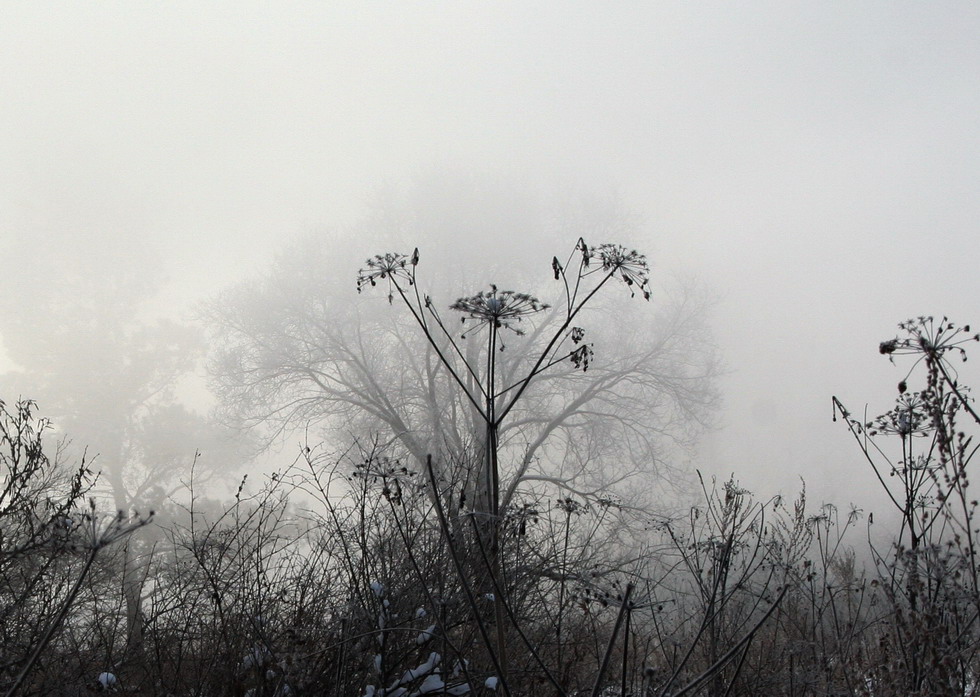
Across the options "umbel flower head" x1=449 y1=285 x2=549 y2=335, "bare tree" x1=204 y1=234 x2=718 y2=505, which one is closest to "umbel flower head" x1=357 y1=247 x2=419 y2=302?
"umbel flower head" x1=449 y1=285 x2=549 y2=335

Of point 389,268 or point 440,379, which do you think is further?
point 440,379

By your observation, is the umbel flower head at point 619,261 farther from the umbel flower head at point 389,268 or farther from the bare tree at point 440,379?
the bare tree at point 440,379

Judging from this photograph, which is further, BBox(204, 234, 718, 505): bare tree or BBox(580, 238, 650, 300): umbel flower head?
BBox(204, 234, 718, 505): bare tree

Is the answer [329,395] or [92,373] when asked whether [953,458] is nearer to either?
[329,395]

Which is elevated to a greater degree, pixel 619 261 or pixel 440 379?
pixel 440 379

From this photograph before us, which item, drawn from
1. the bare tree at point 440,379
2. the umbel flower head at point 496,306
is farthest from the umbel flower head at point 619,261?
the bare tree at point 440,379

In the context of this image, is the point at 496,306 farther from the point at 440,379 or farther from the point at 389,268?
the point at 440,379

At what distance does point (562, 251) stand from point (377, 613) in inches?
720

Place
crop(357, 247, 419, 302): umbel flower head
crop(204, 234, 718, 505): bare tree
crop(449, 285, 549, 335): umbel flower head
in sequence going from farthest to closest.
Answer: crop(204, 234, 718, 505): bare tree → crop(357, 247, 419, 302): umbel flower head → crop(449, 285, 549, 335): umbel flower head

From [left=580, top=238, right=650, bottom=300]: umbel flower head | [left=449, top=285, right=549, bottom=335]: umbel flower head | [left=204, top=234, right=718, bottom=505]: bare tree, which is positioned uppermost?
[left=204, top=234, right=718, bottom=505]: bare tree

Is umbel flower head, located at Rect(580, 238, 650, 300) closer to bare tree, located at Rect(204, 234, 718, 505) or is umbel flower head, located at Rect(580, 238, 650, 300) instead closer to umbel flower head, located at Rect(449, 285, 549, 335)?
umbel flower head, located at Rect(449, 285, 549, 335)

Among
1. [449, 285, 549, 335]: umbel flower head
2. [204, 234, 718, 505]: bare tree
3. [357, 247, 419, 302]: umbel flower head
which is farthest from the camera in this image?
[204, 234, 718, 505]: bare tree

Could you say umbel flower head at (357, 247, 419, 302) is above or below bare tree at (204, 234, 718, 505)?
below

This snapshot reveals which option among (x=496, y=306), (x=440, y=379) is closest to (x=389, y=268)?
(x=496, y=306)
